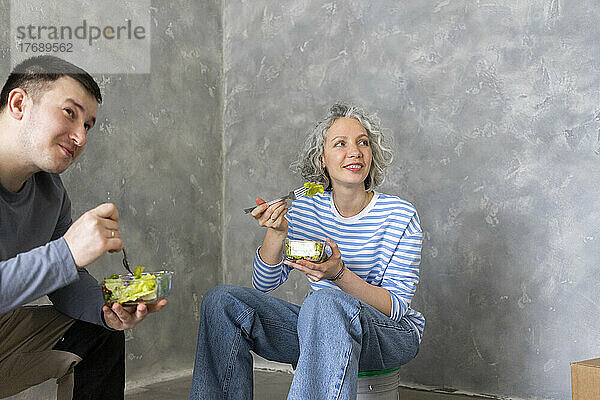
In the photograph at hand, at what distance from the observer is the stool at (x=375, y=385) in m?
1.78

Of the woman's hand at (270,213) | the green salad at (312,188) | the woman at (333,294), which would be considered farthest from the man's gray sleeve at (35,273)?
the green salad at (312,188)

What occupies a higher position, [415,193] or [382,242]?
[415,193]

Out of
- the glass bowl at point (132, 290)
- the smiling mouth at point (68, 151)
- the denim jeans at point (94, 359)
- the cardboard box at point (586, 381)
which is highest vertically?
the smiling mouth at point (68, 151)

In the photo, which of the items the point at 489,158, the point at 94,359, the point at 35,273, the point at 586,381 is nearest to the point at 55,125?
the point at 35,273

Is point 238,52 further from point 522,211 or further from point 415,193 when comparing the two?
point 522,211

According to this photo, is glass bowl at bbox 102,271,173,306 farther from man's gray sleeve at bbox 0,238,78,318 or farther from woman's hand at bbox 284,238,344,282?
woman's hand at bbox 284,238,344,282

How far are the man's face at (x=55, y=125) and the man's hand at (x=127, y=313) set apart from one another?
349 millimetres

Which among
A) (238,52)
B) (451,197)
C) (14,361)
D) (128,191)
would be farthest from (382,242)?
(238,52)

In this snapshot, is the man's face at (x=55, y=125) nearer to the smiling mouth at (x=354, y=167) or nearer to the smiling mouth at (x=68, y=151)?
the smiling mouth at (x=68, y=151)

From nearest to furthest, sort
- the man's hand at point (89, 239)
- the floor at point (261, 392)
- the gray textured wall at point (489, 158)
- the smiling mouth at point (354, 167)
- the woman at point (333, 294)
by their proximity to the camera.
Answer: the man's hand at point (89, 239)
the woman at point (333, 294)
the smiling mouth at point (354, 167)
the gray textured wall at point (489, 158)
the floor at point (261, 392)

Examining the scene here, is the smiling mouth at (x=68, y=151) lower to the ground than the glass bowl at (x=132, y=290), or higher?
higher

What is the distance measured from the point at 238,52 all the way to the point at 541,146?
1445 millimetres

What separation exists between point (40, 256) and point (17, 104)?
0.41 m

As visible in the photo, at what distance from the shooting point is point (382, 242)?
196 cm
